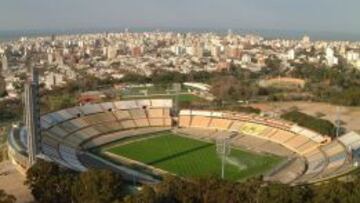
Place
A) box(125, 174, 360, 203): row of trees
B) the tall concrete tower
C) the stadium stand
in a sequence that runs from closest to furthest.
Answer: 1. box(125, 174, 360, 203): row of trees
2. the tall concrete tower
3. the stadium stand

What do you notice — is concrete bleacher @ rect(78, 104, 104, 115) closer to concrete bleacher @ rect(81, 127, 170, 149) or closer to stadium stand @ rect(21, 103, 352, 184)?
stadium stand @ rect(21, 103, 352, 184)

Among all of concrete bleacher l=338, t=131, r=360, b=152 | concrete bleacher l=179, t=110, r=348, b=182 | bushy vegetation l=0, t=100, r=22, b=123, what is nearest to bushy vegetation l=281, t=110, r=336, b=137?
concrete bleacher l=179, t=110, r=348, b=182

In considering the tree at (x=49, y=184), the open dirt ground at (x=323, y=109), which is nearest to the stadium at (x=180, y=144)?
the tree at (x=49, y=184)

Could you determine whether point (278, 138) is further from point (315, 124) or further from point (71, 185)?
point (71, 185)

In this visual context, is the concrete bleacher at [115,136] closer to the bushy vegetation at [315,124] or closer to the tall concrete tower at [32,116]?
the tall concrete tower at [32,116]

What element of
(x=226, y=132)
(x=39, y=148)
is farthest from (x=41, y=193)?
(x=226, y=132)

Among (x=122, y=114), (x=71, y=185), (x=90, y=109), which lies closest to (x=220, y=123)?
(x=122, y=114)
